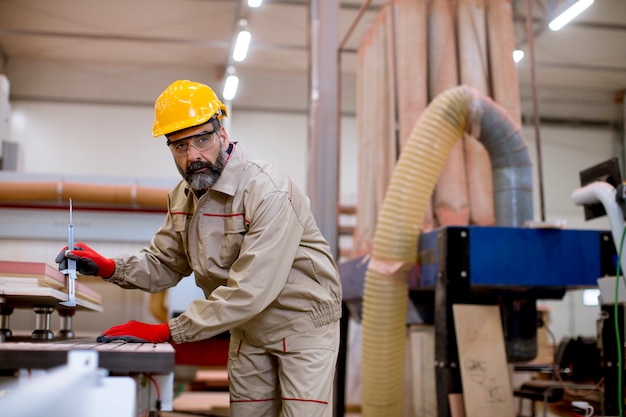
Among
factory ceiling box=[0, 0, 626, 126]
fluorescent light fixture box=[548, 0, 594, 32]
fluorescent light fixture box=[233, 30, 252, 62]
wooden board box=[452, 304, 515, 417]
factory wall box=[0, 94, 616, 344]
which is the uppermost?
factory ceiling box=[0, 0, 626, 126]

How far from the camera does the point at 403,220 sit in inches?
162

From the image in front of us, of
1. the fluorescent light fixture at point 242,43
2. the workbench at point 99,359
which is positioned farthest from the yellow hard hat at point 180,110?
the fluorescent light fixture at point 242,43

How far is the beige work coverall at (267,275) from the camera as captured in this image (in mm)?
2436

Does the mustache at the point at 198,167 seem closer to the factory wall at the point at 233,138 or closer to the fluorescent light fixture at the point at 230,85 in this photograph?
the fluorescent light fixture at the point at 230,85

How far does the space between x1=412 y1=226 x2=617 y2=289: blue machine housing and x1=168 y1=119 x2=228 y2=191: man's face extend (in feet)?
4.91

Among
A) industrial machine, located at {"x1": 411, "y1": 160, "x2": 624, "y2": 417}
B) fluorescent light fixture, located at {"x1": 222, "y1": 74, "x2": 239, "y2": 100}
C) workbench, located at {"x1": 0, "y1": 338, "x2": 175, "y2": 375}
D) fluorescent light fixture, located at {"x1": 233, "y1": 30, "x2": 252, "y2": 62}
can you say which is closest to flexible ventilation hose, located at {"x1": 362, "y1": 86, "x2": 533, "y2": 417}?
industrial machine, located at {"x1": 411, "y1": 160, "x2": 624, "y2": 417}

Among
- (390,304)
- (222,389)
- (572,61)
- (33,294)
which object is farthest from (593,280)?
(572,61)

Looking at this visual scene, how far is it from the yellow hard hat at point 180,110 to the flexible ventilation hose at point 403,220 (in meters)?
1.82

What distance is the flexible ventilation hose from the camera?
4.13 metres

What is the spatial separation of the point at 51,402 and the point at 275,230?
1313 millimetres

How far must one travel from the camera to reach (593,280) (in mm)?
3775

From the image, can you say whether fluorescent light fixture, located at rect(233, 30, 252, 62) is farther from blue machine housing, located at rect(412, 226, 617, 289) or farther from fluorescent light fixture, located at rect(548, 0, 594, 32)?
blue machine housing, located at rect(412, 226, 617, 289)

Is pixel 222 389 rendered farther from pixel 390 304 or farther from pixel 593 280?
pixel 593 280

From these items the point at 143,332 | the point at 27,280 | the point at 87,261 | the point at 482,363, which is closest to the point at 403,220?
the point at 482,363
